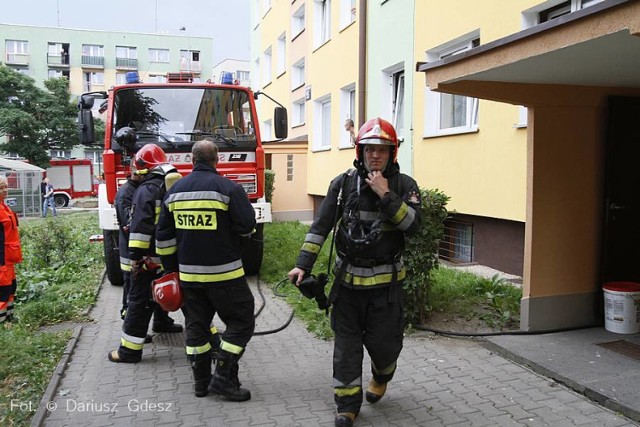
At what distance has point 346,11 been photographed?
14.3m

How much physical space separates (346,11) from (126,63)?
4919 centimetres

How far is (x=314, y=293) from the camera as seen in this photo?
3641 millimetres

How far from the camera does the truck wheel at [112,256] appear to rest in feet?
24.9

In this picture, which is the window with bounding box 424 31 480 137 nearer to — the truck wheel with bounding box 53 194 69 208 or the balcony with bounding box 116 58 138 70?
the truck wheel with bounding box 53 194 69 208

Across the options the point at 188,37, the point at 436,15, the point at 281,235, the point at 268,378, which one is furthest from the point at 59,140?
the point at 268,378

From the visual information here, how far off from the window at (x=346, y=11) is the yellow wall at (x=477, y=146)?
4.02 meters

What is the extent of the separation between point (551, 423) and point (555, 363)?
0.97m

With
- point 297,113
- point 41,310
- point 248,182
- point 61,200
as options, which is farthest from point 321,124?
point 61,200

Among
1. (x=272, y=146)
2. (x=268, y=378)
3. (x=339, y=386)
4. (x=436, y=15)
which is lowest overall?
(x=268, y=378)

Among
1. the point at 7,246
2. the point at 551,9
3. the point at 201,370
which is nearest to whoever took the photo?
the point at 201,370

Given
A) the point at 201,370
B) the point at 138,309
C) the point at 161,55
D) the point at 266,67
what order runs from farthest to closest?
the point at 161,55 < the point at 266,67 < the point at 138,309 < the point at 201,370

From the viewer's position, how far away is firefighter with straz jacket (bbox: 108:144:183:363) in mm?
4613

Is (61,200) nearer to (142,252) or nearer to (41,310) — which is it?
(41,310)

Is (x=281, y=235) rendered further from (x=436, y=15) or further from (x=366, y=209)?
(x=366, y=209)
